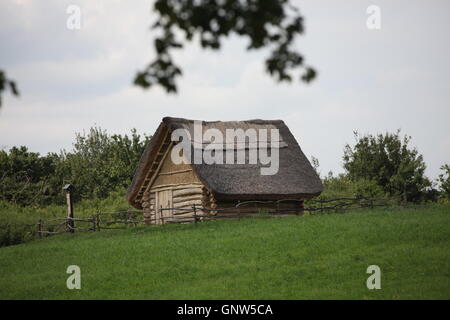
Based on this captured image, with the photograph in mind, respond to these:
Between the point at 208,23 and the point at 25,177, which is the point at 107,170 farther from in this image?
the point at 208,23

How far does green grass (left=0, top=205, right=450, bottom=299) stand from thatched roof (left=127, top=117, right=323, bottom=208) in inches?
127

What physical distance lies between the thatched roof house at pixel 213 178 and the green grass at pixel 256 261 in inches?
134

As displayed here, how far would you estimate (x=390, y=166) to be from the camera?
161 feet

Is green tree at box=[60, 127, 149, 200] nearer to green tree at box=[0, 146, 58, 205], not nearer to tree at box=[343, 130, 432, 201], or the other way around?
green tree at box=[0, 146, 58, 205]

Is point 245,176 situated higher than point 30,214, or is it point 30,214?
point 245,176

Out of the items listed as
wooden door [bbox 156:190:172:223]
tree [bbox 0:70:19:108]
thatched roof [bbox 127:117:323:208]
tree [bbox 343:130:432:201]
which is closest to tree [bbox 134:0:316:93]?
tree [bbox 0:70:19:108]

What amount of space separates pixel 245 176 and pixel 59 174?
29.0 meters

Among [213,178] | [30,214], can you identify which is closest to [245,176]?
[213,178]

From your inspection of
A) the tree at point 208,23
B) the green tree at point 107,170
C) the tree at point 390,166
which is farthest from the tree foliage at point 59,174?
the tree at point 208,23

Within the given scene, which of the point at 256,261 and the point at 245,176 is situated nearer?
the point at 256,261

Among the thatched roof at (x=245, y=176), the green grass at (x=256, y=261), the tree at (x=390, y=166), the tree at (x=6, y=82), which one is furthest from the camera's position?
the tree at (x=390, y=166)

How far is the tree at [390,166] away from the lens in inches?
1871

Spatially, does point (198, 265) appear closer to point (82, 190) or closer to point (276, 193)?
point (276, 193)

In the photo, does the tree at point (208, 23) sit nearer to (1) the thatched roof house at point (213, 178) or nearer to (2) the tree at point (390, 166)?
(1) the thatched roof house at point (213, 178)
